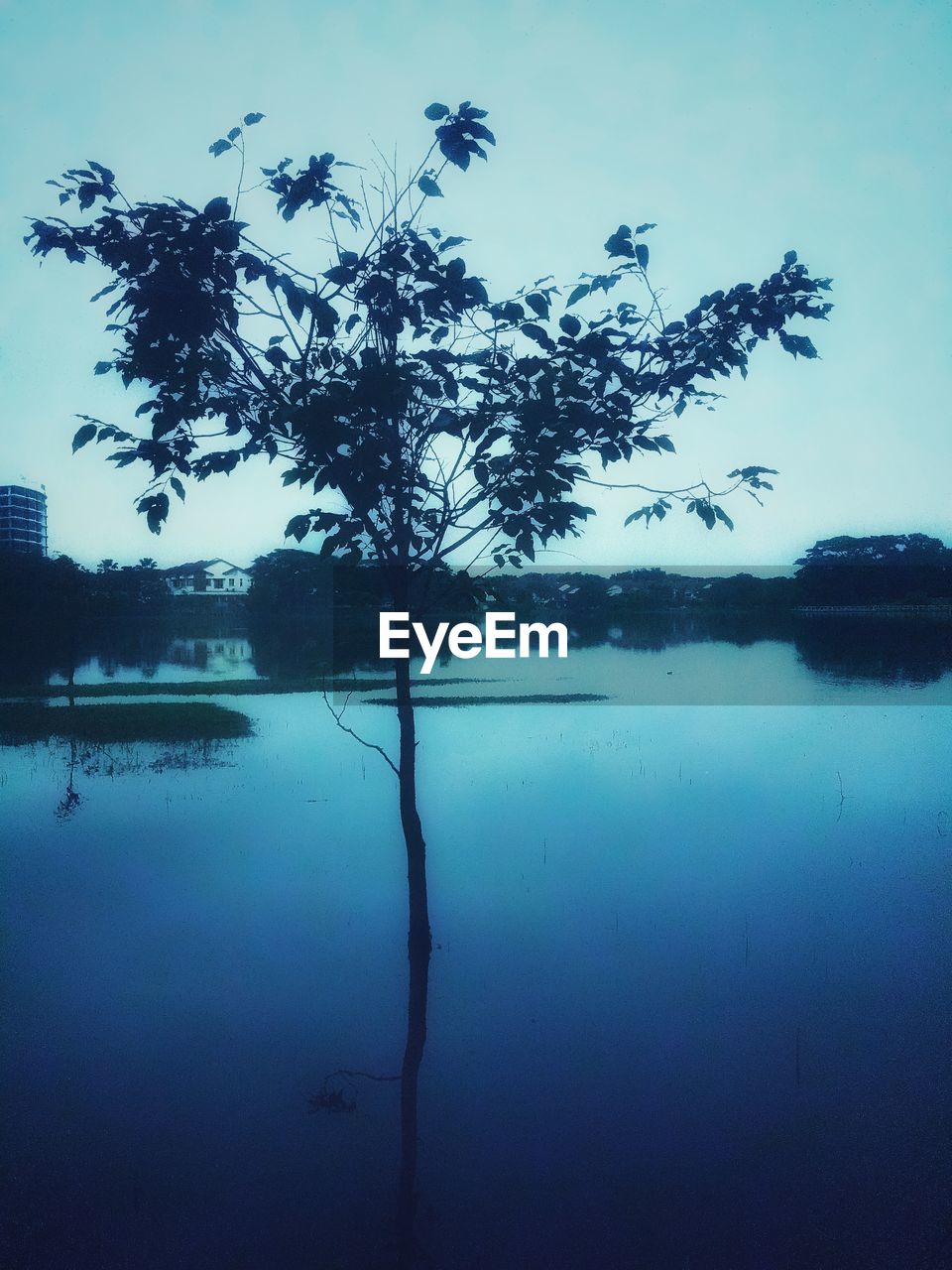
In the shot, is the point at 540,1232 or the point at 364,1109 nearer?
the point at 540,1232

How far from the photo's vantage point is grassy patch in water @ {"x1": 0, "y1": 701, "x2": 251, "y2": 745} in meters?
28.8

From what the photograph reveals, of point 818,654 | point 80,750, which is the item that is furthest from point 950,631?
point 80,750

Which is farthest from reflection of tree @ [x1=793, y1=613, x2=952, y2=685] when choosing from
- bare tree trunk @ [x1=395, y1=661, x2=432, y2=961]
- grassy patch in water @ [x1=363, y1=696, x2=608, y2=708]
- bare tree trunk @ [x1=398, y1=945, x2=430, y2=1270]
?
bare tree trunk @ [x1=395, y1=661, x2=432, y2=961]

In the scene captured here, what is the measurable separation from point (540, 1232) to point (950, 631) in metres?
108

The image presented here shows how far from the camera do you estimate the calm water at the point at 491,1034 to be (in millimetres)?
5871

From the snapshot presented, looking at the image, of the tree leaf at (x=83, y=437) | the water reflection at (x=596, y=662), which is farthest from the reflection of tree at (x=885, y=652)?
the tree leaf at (x=83, y=437)

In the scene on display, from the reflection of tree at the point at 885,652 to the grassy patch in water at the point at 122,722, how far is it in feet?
116

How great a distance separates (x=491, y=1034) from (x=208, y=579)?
16647 centimetres

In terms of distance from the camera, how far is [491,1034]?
8703mm

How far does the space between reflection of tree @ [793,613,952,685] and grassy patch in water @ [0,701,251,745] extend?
35.2 m

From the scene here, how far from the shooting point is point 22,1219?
5.91m

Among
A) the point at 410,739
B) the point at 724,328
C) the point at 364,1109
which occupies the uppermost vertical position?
the point at 724,328

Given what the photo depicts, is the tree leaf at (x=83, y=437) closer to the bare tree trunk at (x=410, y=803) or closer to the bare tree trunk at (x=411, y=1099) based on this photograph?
the bare tree trunk at (x=410, y=803)

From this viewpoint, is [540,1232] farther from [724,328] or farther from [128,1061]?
[724,328]
